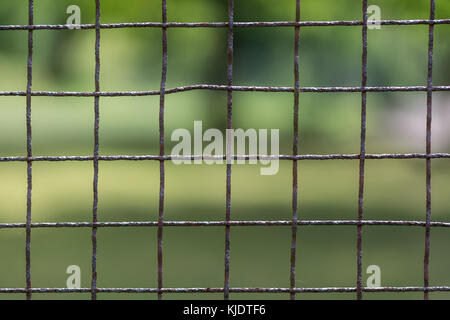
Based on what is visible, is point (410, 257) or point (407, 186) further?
point (407, 186)

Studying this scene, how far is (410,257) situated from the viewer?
7441 mm

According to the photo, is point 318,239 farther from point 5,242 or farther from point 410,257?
point 5,242

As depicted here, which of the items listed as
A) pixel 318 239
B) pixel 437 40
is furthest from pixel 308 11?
pixel 318 239

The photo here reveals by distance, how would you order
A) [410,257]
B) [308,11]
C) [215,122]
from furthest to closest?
[215,122] → [308,11] → [410,257]

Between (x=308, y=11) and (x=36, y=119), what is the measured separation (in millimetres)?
14103

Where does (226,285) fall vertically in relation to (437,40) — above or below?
below
